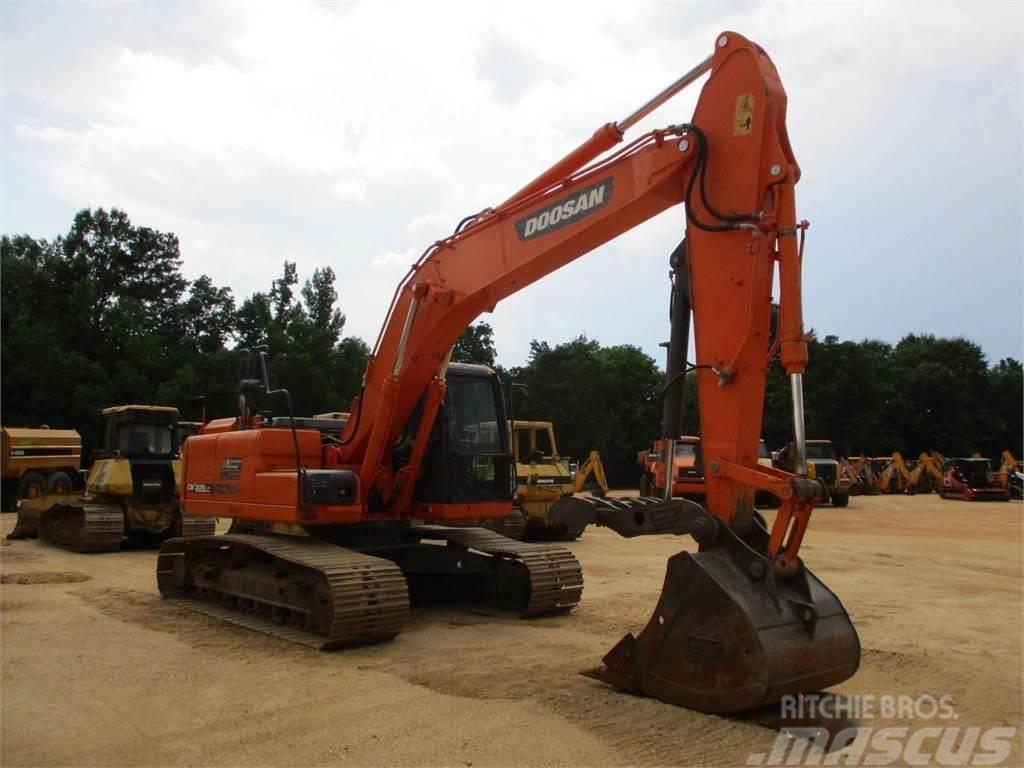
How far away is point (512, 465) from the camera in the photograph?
8867 mm

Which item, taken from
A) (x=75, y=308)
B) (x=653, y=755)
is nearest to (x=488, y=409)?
(x=653, y=755)

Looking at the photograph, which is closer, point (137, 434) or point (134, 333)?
point (137, 434)

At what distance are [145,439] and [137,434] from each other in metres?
0.17

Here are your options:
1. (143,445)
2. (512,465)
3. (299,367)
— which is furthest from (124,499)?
(299,367)

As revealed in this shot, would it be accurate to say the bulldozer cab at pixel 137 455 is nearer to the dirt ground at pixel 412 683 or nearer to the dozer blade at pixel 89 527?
the dozer blade at pixel 89 527

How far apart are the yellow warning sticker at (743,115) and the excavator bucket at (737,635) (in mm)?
2538

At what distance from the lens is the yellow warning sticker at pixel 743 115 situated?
18.3 ft

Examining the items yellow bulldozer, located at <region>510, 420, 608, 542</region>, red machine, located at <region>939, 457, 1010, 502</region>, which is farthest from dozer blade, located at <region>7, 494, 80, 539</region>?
red machine, located at <region>939, 457, 1010, 502</region>

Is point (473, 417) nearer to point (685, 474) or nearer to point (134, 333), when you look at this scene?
point (685, 474)

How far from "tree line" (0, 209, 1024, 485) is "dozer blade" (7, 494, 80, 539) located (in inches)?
737

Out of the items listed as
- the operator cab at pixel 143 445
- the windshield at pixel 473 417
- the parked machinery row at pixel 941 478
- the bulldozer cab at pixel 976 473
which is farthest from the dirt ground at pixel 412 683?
the bulldozer cab at pixel 976 473

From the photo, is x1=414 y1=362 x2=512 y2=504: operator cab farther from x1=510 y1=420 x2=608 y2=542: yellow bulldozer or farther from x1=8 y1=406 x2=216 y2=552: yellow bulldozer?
x1=8 y1=406 x2=216 y2=552: yellow bulldozer

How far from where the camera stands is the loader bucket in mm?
4629

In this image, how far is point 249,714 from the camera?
535 centimetres
